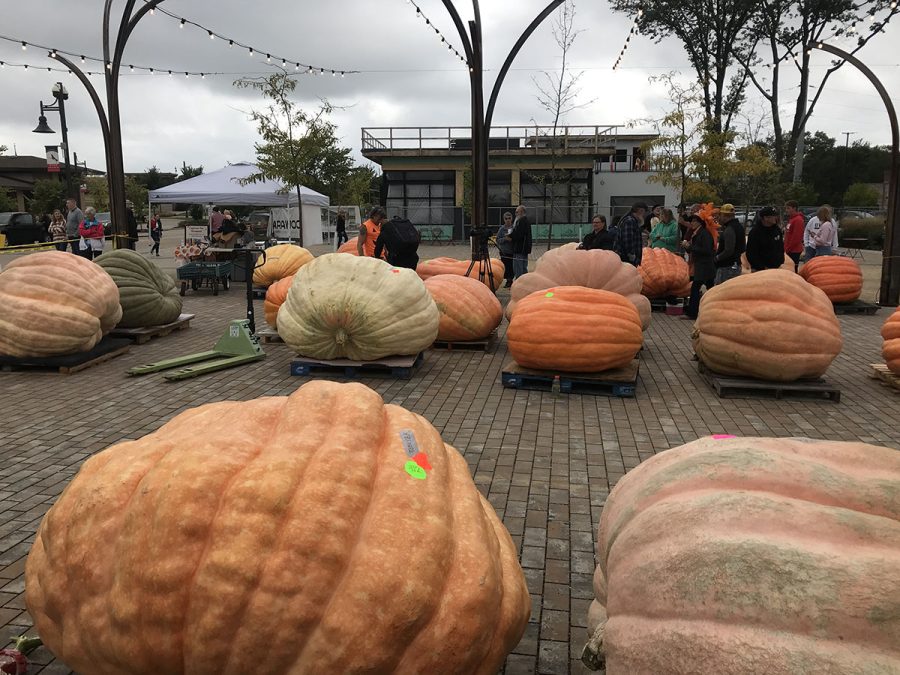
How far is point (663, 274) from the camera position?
12.5 m

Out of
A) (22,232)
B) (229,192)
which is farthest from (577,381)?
(22,232)

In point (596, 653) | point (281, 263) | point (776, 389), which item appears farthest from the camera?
point (281, 263)

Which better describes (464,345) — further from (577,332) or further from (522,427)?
(522,427)

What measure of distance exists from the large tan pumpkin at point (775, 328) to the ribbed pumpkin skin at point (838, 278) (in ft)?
22.9

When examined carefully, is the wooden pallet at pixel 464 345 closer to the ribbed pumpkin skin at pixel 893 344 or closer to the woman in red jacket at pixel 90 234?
the ribbed pumpkin skin at pixel 893 344

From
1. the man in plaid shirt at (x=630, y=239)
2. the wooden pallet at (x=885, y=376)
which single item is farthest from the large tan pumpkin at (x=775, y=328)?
the man in plaid shirt at (x=630, y=239)

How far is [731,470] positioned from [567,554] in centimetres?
166

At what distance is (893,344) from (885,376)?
42 cm

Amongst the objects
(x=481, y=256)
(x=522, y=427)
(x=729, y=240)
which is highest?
(x=729, y=240)

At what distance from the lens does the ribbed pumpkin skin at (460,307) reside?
8531 mm

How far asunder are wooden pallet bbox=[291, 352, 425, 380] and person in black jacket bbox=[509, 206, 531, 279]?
22.1 feet

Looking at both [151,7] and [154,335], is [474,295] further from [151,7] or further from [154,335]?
[151,7]

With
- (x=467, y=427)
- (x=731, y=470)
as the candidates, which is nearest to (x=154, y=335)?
(x=467, y=427)

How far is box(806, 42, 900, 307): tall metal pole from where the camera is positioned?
481 inches
